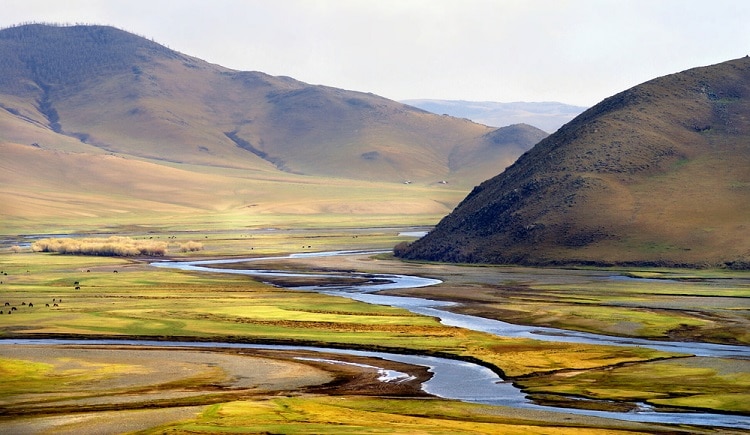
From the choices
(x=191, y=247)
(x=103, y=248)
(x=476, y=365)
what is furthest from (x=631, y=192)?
(x=476, y=365)

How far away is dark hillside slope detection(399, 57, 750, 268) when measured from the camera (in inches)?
5871

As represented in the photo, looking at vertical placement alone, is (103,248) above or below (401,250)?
below

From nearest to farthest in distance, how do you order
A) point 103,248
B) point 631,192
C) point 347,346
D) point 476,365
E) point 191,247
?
point 476,365 → point 347,346 → point 631,192 → point 103,248 → point 191,247

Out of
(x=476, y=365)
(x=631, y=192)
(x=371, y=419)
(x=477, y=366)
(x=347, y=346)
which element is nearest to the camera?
(x=371, y=419)

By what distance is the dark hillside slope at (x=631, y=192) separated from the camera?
149125 mm

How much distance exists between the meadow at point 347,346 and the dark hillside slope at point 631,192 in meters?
15.0

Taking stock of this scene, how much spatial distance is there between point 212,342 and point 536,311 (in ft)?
93.2

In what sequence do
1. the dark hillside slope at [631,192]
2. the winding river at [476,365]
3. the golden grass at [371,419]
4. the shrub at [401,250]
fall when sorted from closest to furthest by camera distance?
1. the golden grass at [371,419]
2. the winding river at [476,365]
3. the dark hillside slope at [631,192]
4. the shrub at [401,250]

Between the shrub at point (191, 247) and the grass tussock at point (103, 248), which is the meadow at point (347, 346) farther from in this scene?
the shrub at point (191, 247)

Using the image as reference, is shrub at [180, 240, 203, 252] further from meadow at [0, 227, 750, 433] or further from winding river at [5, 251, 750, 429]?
winding river at [5, 251, 750, 429]

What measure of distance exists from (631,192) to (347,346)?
103 meters

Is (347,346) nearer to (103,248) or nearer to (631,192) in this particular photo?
(631,192)

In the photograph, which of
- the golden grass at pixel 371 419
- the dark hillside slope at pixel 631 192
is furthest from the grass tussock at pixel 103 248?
the golden grass at pixel 371 419

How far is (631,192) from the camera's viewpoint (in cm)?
16775
